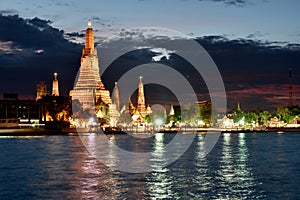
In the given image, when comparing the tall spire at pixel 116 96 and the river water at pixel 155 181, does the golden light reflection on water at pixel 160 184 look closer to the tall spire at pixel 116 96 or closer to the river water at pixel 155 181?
the river water at pixel 155 181

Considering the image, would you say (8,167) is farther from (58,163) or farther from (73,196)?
(73,196)

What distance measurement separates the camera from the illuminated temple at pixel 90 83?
127250 mm

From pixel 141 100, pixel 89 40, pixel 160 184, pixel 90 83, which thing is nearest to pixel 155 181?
pixel 160 184

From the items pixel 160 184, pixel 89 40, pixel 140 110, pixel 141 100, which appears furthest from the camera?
pixel 141 100

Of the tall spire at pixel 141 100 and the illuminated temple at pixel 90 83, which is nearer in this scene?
the illuminated temple at pixel 90 83

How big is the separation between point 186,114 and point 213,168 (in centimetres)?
10333

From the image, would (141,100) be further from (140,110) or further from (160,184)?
(160,184)

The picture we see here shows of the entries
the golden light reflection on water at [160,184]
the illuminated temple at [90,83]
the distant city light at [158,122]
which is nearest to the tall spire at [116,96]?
the distant city light at [158,122]

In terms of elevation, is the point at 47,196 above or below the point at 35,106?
below

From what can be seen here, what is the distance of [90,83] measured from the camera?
130m

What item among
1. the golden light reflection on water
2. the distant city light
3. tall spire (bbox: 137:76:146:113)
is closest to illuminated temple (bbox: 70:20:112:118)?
Answer: tall spire (bbox: 137:76:146:113)

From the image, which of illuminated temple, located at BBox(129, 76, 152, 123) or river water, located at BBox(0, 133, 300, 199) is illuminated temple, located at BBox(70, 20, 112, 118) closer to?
illuminated temple, located at BBox(129, 76, 152, 123)

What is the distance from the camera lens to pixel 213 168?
36.8 metres

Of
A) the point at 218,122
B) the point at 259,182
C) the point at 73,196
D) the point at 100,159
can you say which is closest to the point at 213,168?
the point at 259,182
